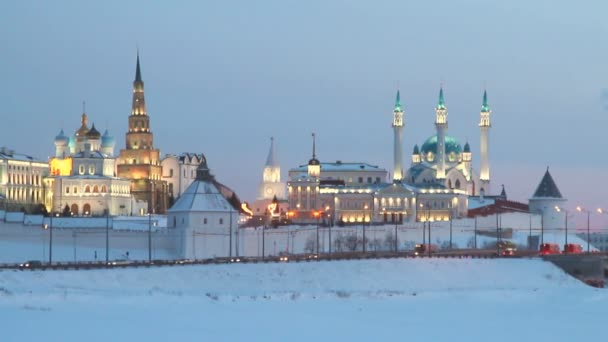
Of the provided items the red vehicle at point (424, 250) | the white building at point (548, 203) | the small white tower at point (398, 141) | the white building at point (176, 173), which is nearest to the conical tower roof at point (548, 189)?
the white building at point (548, 203)

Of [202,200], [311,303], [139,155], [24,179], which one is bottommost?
[311,303]

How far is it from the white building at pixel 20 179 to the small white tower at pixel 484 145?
53.9 m

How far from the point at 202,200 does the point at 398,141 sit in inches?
2662

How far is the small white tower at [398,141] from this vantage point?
17612 centimetres

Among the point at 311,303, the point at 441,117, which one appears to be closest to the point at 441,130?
the point at 441,117

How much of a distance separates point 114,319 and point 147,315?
320cm

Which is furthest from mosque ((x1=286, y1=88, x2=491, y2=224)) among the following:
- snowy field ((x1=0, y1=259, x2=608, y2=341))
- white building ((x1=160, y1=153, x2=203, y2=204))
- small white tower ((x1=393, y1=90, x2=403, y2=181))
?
snowy field ((x1=0, y1=259, x2=608, y2=341))

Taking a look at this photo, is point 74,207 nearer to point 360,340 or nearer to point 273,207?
point 273,207

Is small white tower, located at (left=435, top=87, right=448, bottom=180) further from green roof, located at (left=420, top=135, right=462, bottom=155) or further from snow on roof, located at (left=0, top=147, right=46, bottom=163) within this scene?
snow on roof, located at (left=0, top=147, right=46, bottom=163)

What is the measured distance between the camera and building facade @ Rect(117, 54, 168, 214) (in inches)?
6289

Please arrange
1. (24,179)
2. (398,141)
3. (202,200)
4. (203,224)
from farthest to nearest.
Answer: (398,141) < (24,179) < (202,200) < (203,224)

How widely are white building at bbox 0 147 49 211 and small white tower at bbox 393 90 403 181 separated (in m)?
40.0

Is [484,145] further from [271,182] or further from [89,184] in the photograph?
[89,184]

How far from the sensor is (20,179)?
5930 inches
